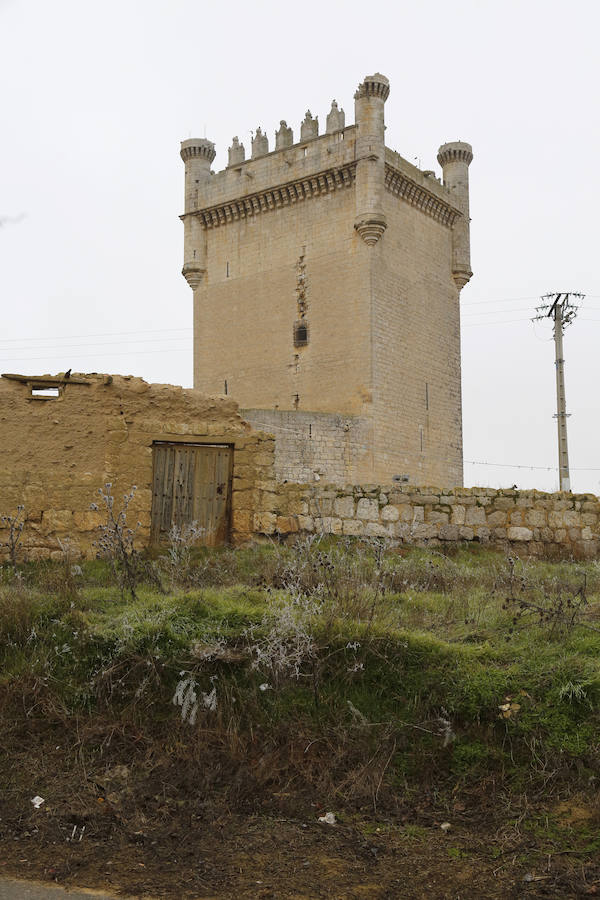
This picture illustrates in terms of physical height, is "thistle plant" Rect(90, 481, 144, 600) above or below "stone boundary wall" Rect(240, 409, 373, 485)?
below

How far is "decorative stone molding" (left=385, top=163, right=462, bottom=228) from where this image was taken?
26617 mm

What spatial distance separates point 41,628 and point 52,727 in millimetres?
897

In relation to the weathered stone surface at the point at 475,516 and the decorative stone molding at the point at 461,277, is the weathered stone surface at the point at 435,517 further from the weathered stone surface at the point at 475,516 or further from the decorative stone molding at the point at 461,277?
the decorative stone molding at the point at 461,277

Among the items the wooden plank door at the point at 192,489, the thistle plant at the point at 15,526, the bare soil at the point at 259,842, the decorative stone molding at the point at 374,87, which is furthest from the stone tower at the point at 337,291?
the bare soil at the point at 259,842

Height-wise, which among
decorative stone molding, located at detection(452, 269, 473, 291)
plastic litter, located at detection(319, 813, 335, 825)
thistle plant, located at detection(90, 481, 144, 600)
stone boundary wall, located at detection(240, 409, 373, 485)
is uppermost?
decorative stone molding, located at detection(452, 269, 473, 291)

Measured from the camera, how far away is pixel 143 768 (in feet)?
15.8

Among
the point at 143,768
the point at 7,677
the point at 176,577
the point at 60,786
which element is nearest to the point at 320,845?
the point at 143,768

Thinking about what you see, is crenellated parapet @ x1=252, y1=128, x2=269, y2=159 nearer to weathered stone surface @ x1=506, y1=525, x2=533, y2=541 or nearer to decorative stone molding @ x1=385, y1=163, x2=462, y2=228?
decorative stone molding @ x1=385, y1=163, x2=462, y2=228

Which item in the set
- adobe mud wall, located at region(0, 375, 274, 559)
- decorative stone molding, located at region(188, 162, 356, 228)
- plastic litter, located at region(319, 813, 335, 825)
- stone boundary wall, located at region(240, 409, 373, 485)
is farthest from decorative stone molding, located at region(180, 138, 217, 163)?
plastic litter, located at region(319, 813, 335, 825)

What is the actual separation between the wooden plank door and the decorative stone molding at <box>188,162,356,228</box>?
1822cm

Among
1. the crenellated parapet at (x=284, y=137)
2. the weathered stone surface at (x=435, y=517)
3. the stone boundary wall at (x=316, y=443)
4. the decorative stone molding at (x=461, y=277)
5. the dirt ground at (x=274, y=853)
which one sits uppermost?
the crenellated parapet at (x=284, y=137)

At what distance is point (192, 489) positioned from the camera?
1037cm

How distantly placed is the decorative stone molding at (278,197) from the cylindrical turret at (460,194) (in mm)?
5694

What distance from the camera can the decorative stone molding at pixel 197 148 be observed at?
97.0 feet
